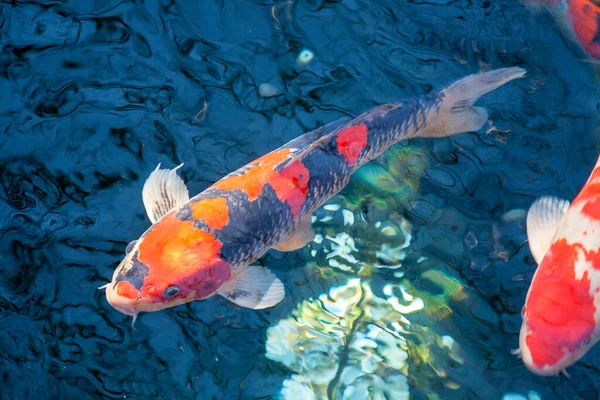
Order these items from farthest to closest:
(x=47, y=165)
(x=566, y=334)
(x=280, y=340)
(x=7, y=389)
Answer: (x=47, y=165) → (x=280, y=340) → (x=7, y=389) → (x=566, y=334)

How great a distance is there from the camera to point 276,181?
4.11m

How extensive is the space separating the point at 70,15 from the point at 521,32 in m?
3.92

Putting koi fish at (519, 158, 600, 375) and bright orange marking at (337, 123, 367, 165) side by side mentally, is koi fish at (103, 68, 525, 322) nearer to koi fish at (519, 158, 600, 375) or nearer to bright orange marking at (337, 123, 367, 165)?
bright orange marking at (337, 123, 367, 165)

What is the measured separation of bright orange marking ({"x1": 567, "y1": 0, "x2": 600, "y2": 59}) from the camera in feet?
16.8

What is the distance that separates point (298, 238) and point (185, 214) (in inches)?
34.3

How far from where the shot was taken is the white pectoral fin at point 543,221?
13.9 ft

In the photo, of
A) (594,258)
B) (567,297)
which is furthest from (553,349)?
(594,258)

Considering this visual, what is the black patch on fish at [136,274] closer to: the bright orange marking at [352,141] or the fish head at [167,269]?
the fish head at [167,269]

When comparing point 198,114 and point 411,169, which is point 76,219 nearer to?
point 198,114

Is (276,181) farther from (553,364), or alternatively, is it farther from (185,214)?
(553,364)

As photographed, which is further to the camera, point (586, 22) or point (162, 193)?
point (586, 22)

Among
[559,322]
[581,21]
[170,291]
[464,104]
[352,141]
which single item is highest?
[581,21]

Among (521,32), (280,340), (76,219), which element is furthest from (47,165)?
Answer: (521,32)

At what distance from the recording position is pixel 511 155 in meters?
5.04
